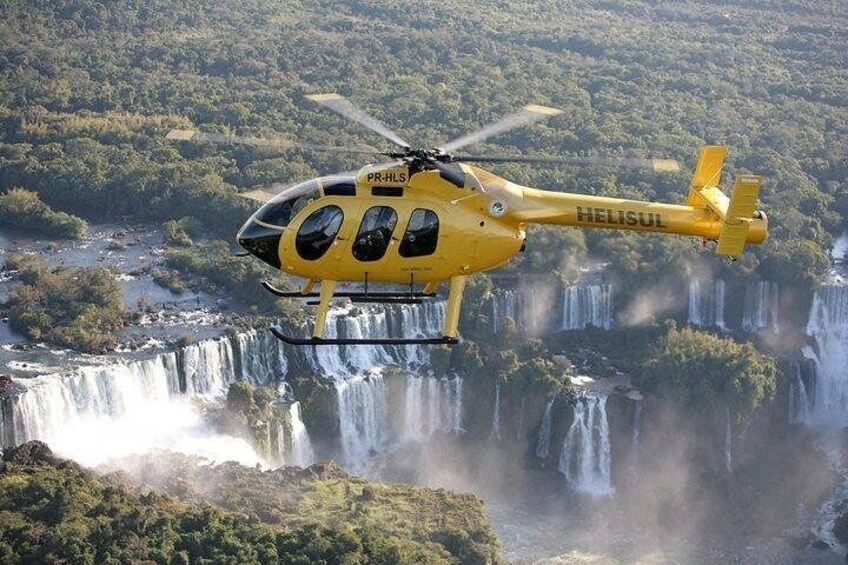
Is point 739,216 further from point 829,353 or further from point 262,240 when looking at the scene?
point 829,353

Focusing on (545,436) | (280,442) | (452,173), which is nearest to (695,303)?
(545,436)

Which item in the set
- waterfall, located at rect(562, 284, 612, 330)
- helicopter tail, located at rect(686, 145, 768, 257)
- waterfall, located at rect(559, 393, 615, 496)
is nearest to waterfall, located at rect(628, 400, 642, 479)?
waterfall, located at rect(559, 393, 615, 496)

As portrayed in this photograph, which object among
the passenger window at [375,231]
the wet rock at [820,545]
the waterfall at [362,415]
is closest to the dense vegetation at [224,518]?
the waterfall at [362,415]

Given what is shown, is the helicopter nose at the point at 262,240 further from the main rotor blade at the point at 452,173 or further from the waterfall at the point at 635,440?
the waterfall at the point at 635,440

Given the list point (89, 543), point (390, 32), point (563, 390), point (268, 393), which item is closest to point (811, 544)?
point (563, 390)

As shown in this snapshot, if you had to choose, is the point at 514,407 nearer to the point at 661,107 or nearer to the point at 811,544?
the point at 811,544
